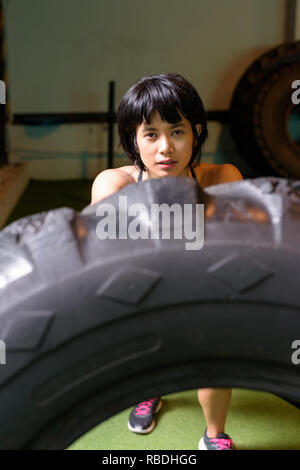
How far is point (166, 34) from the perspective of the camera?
4172mm

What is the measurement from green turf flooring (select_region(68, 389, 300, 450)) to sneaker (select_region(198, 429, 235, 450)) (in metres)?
0.02

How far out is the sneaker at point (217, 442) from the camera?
3.13 feet

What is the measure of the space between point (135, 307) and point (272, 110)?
3508 millimetres

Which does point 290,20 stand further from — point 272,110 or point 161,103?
point 161,103

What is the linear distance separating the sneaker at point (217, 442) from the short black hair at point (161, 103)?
0.67m

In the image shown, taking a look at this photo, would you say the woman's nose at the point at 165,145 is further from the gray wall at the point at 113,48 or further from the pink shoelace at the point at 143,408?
the gray wall at the point at 113,48

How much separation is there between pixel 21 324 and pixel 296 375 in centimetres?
28

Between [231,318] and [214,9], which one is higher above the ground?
[214,9]

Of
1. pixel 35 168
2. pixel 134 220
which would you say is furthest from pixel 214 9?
pixel 134 220

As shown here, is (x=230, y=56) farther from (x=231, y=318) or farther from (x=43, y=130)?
(x=231, y=318)

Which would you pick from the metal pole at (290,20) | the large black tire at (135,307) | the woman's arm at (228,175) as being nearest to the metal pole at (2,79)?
the metal pole at (290,20)

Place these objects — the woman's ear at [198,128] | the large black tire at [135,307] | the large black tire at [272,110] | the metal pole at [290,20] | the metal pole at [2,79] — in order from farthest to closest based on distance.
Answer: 1. the metal pole at [290,20]
2. the metal pole at [2,79]
3. the large black tire at [272,110]
4. the woman's ear at [198,128]
5. the large black tire at [135,307]

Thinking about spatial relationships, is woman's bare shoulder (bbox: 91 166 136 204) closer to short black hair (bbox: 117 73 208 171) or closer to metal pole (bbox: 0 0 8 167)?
short black hair (bbox: 117 73 208 171)

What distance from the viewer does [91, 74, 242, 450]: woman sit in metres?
0.89
